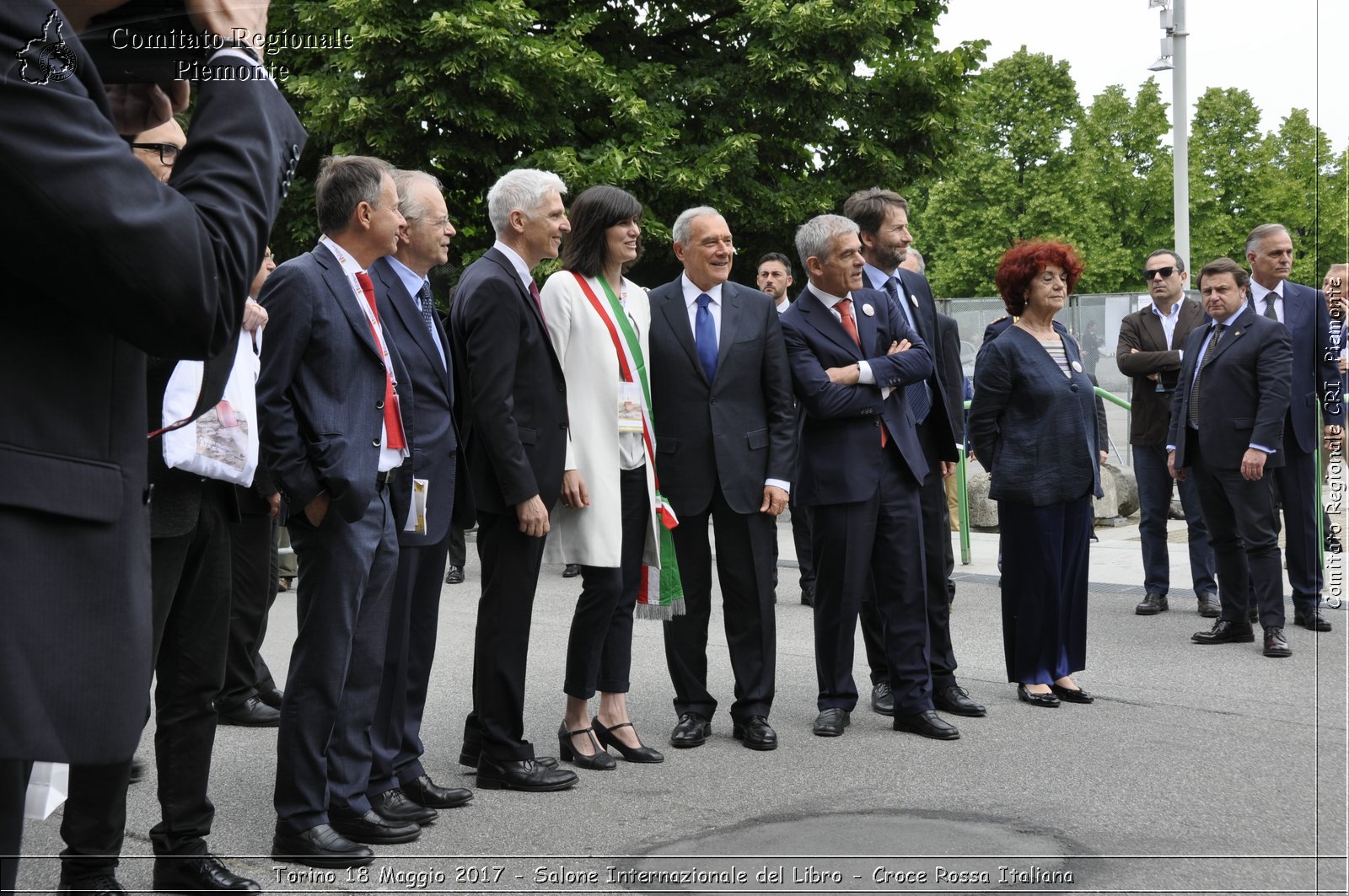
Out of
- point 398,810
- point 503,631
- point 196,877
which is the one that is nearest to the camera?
point 196,877

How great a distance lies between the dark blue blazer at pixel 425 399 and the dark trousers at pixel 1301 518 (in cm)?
552

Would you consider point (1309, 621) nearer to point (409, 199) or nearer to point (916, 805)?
point (916, 805)

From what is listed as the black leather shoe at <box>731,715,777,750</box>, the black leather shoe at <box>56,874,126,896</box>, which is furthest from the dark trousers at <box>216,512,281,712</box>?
the black leather shoe at <box>731,715,777,750</box>

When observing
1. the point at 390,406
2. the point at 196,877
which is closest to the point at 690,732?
the point at 390,406

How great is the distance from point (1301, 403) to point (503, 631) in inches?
218

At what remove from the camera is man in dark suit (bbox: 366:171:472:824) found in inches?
188

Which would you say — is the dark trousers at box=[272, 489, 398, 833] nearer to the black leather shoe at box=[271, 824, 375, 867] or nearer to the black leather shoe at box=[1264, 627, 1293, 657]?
the black leather shoe at box=[271, 824, 375, 867]

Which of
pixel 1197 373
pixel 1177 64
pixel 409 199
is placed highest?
pixel 1177 64

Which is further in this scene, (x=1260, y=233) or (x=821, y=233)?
(x=1260, y=233)

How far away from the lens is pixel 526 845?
14.6ft

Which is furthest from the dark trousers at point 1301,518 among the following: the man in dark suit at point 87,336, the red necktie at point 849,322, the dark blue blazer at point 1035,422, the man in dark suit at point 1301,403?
the man in dark suit at point 87,336

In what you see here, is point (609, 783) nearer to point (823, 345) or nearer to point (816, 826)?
point (816, 826)

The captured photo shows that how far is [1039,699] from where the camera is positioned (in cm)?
645

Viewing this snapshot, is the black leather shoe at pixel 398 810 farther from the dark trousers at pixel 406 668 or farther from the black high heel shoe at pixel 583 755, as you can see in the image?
the black high heel shoe at pixel 583 755
